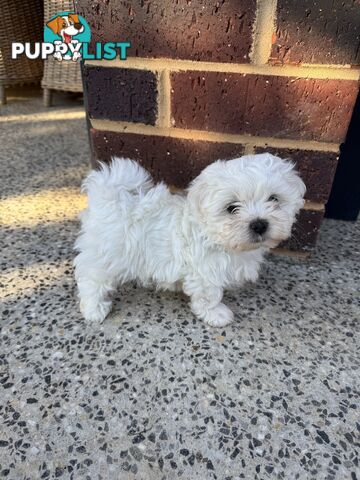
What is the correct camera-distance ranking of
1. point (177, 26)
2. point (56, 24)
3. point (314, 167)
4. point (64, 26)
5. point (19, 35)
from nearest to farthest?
1. point (177, 26)
2. point (314, 167)
3. point (64, 26)
4. point (56, 24)
5. point (19, 35)

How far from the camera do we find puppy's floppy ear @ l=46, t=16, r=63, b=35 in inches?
127

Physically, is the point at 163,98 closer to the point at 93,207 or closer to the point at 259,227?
the point at 93,207

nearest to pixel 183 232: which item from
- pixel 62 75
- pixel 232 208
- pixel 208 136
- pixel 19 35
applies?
pixel 232 208

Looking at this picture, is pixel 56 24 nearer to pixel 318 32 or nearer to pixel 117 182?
pixel 117 182

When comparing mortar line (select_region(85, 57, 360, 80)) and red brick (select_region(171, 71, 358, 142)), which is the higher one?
mortar line (select_region(85, 57, 360, 80))

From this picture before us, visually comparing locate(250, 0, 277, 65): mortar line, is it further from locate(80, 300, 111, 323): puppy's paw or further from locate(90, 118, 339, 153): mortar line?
locate(80, 300, 111, 323): puppy's paw

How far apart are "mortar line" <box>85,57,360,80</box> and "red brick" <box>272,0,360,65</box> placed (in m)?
0.03

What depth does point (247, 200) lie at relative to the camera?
4.88ft

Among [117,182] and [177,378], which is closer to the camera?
[177,378]

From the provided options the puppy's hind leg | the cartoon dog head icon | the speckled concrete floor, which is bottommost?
the speckled concrete floor

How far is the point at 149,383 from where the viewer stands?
146 cm

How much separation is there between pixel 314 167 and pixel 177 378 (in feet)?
3.92

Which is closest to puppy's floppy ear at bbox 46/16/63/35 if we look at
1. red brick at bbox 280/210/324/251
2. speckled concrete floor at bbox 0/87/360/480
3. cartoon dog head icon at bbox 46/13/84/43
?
cartoon dog head icon at bbox 46/13/84/43

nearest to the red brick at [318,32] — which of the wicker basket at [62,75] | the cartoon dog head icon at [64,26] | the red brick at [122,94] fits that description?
the red brick at [122,94]
